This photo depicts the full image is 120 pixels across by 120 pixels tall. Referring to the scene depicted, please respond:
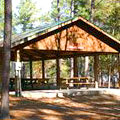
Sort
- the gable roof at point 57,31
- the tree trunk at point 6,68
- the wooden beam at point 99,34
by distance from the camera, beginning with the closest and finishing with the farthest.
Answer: the tree trunk at point 6,68
the gable roof at point 57,31
the wooden beam at point 99,34

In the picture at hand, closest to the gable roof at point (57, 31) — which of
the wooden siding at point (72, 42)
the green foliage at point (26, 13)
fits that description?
the wooden siding at point (72, 42)

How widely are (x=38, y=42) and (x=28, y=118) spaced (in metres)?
7.67

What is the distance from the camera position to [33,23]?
5072 cm

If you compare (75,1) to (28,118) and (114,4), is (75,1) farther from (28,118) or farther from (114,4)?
(28,118)

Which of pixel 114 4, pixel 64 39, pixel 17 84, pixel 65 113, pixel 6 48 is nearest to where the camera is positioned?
pixel 6 48

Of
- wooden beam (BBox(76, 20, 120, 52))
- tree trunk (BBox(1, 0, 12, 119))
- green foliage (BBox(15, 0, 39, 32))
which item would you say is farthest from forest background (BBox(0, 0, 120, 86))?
tree trunk (BBox(1, 0, 12, 119))

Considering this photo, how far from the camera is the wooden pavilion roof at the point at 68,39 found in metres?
16.6

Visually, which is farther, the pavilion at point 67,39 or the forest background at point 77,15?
the forest background at point 77,15

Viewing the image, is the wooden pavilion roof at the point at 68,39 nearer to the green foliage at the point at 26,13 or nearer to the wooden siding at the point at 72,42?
the wooden siding at the point at 72,42

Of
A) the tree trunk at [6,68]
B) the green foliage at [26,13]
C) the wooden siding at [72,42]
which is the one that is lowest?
the tree trunk at [6,68]

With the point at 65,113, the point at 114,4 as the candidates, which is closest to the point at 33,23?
the point at 114,4

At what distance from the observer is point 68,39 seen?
18047 millimetres

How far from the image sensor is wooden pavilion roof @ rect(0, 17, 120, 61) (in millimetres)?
16578

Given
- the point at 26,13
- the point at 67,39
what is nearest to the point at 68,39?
the point at 67,39
